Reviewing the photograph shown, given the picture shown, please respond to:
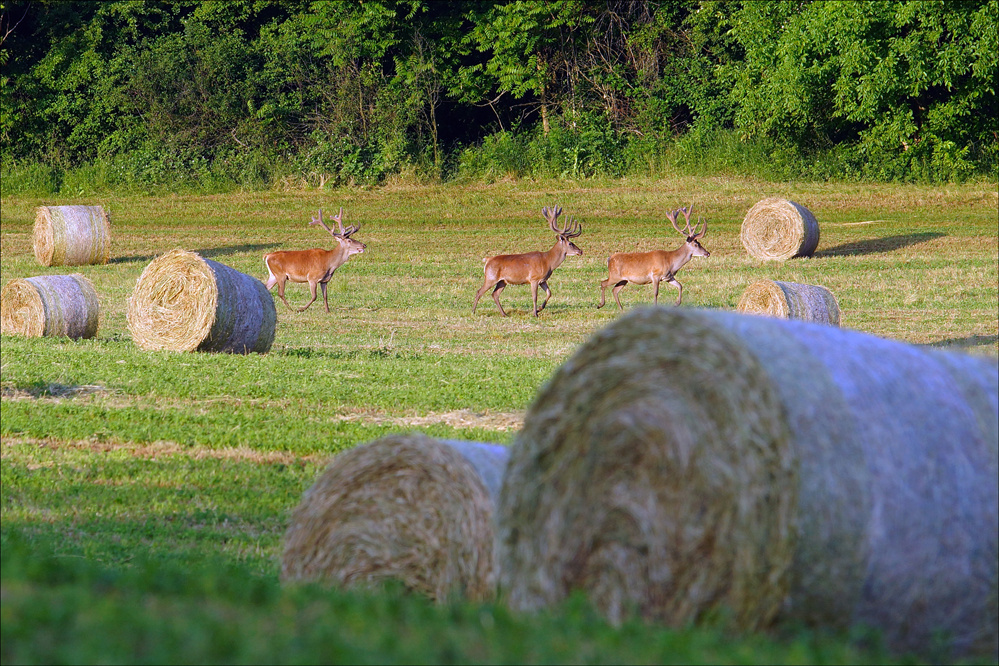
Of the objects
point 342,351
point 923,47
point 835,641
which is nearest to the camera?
point 835,641

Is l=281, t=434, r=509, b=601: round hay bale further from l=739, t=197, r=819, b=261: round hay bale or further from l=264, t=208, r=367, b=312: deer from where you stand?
l=739, t=197, r=819, b=261: round hay bale

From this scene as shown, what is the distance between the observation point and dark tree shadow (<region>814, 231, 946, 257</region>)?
2509 cm

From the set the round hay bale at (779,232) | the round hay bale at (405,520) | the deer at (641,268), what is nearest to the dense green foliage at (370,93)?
the round hay bale at (779,232)

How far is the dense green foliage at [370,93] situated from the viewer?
36.1 m

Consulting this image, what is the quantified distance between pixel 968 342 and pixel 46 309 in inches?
448

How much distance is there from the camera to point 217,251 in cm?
2569

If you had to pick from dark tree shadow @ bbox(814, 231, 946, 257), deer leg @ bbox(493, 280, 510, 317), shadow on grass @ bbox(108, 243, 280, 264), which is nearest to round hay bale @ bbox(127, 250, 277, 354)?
deer leg @ bbox(493, 280, 510, 317)

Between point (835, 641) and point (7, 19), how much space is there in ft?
135

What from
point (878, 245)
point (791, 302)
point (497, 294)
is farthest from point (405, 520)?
point (878, 245)

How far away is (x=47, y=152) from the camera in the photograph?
3869 centimetres

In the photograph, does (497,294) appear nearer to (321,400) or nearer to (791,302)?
(791,302)

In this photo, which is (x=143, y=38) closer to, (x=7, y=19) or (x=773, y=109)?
(x=7, y=19)

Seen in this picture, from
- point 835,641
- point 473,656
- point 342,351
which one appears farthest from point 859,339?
point 342,351

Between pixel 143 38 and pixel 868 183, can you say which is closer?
pixel 868 183
